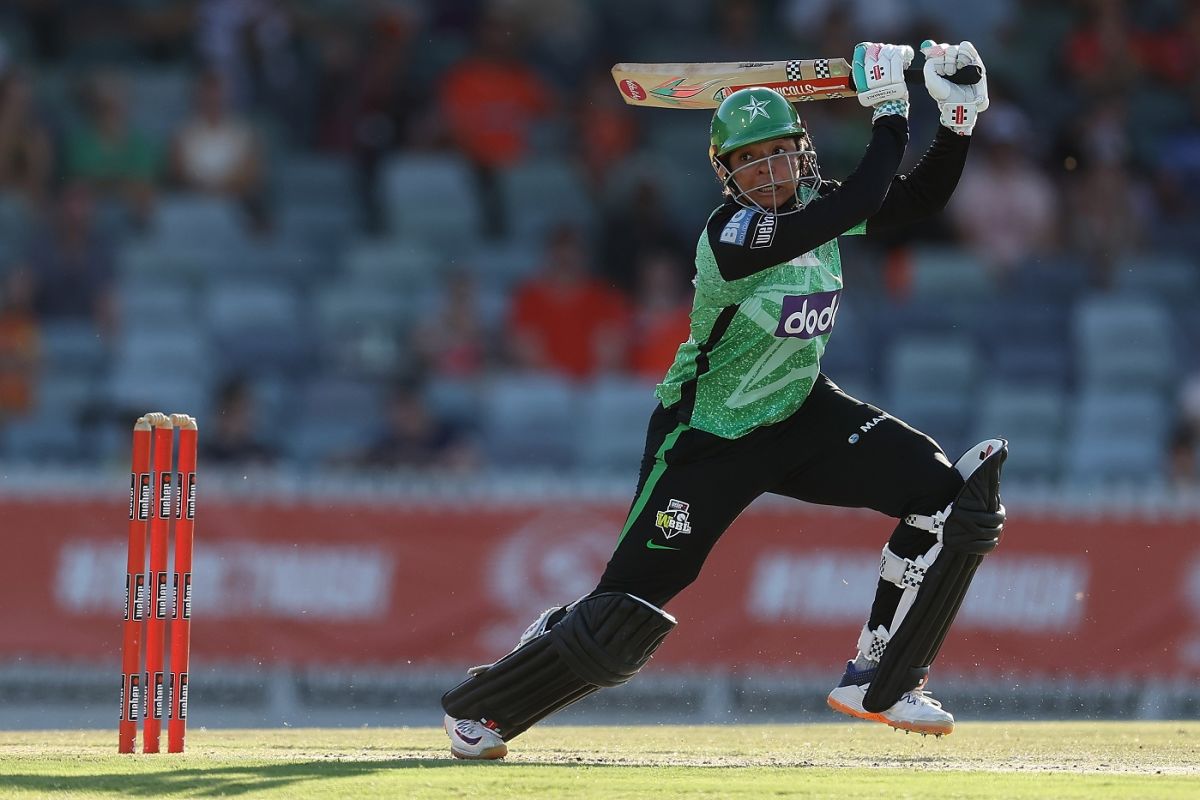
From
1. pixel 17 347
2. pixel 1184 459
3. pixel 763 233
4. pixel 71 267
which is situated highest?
pixel 71 267

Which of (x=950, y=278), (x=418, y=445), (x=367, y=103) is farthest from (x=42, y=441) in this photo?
(x=950, y=278)

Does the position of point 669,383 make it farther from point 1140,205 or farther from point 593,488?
point 1140,205

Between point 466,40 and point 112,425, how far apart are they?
13.8 feet

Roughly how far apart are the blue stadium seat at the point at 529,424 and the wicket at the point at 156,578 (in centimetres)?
484

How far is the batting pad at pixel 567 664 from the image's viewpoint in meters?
5.75

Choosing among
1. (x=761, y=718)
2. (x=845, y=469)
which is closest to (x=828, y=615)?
(x=761, y=718)

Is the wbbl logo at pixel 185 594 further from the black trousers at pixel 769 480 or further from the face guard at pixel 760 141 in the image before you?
the face guard at pixel 760 141

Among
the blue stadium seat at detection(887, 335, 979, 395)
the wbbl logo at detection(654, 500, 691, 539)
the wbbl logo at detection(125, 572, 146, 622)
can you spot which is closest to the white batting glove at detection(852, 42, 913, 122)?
the wbbl logo at detection(654, 500, 691, 539)

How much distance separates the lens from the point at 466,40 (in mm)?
13820

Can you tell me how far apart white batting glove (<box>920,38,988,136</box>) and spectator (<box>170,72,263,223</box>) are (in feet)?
24.2

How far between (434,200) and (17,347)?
106 inches

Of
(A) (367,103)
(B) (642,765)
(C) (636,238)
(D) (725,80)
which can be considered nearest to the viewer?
(B) (642,765)

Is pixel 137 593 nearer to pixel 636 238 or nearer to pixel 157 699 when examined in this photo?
pixel 157 699

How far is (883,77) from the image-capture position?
600cm
